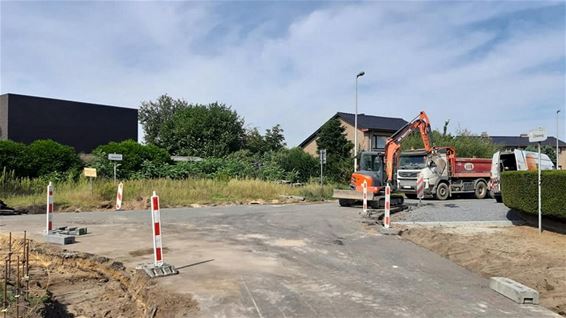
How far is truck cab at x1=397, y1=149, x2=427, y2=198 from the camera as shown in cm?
2747

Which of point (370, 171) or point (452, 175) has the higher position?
point (370, 171)

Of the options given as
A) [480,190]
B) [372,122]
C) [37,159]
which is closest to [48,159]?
[37,159]

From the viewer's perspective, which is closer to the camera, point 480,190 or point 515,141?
point 480,190

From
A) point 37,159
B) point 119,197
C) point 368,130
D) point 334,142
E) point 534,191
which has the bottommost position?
point 119,197

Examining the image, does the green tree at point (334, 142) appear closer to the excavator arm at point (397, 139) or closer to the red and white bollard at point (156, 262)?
the excavator arm at point (397, 139)

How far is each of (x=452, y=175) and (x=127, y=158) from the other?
20.6 m

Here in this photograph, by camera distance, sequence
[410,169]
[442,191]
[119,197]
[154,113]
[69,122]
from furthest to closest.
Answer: [154,113]
[69,122]
[442,191]
[410,169]
[119,197]

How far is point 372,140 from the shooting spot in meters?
54.4

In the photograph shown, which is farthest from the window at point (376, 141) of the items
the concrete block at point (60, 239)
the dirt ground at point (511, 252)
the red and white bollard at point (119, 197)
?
the concrete block at point (60, 239)

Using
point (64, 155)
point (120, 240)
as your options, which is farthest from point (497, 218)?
point (64, 155)

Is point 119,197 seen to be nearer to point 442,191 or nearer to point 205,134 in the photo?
point 442,191

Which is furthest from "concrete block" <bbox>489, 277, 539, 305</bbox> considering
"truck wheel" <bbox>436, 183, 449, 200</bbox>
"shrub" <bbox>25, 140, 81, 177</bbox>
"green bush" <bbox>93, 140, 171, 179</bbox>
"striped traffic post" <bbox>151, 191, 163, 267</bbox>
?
"green bush" <bbox>93, 140, 171, 179</bbox>

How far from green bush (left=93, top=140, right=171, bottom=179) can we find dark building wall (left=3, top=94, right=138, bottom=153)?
1028 cm

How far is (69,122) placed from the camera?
41344mm
